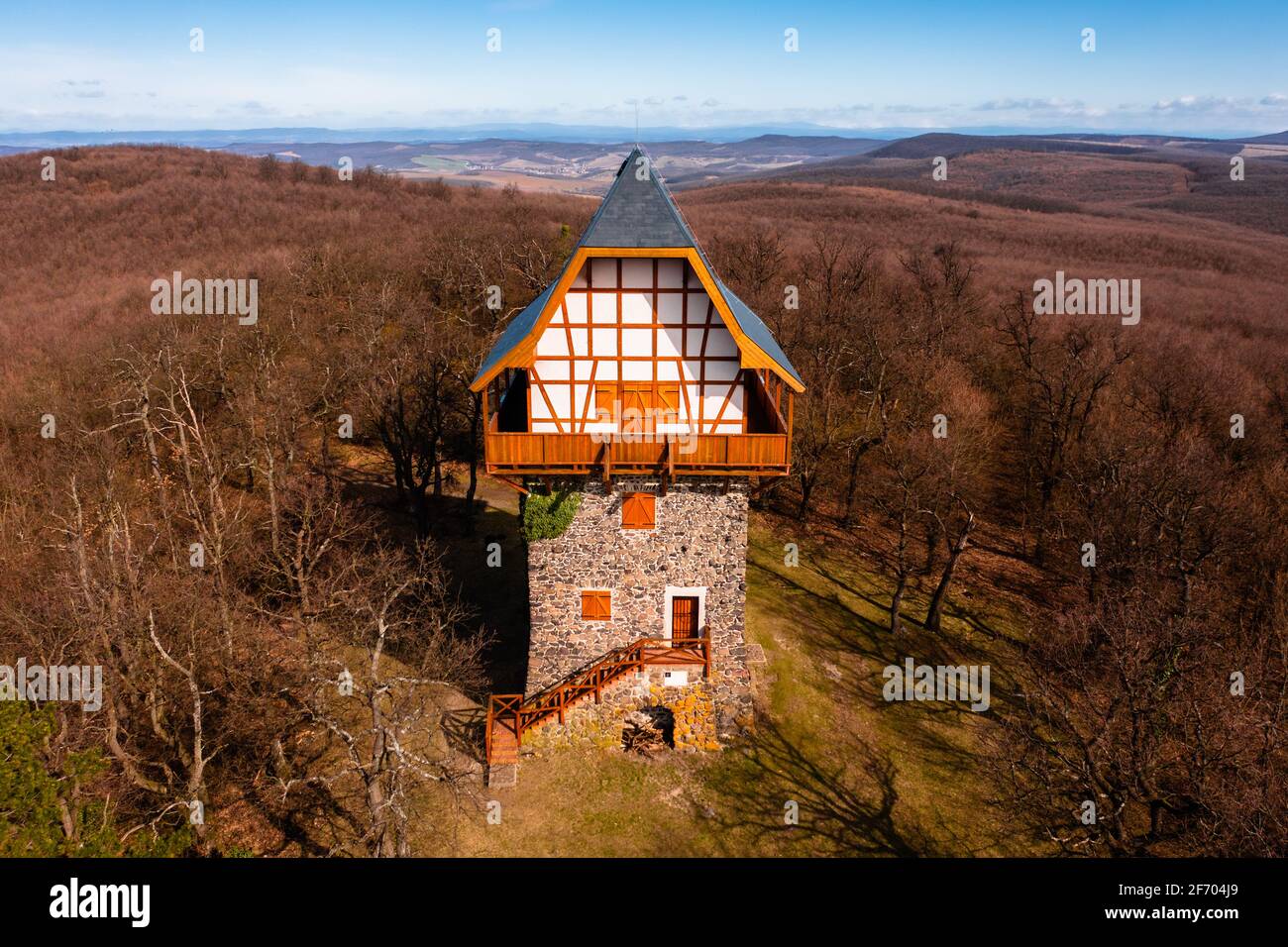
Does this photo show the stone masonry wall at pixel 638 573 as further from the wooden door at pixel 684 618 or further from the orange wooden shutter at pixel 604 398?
the orange wooden shutter at pixel 604 398

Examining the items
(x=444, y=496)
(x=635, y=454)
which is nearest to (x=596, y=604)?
(x=635, y=454)

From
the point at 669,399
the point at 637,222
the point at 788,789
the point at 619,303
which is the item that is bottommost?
the point at 788,789

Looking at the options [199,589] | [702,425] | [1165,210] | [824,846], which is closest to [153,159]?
[199,589]

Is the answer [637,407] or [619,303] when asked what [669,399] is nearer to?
[637,407]

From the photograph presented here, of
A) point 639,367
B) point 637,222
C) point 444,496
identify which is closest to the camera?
point 637,222

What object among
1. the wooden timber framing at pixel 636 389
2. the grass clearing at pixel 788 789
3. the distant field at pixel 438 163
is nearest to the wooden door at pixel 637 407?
the wooden timber framing at pixel 636 389

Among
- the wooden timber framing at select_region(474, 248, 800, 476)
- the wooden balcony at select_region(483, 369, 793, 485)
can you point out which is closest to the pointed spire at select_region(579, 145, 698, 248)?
the wooden timber framing at select_region(474, 248, 800, 476)

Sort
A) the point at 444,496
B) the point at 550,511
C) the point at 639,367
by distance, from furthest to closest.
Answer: the point at 444,496, the point at 550,511, the point at 639,367
